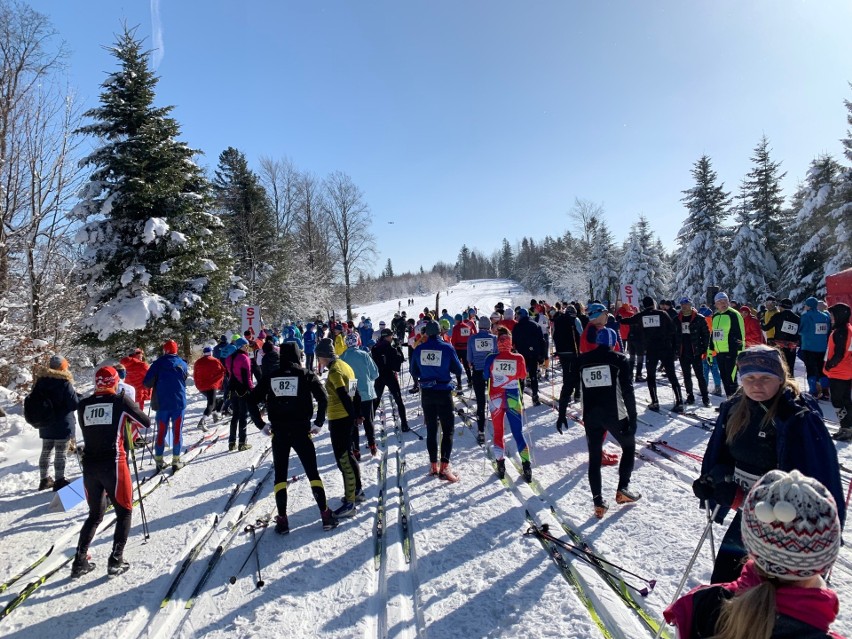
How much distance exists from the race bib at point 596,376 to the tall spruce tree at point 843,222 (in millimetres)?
21541

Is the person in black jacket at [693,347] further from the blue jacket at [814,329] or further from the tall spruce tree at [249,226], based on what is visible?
the tall spruce tree at [249,226]

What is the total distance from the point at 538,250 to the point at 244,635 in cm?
11500

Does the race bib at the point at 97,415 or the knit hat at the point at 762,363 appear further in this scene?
the race bib at the point at 97,415

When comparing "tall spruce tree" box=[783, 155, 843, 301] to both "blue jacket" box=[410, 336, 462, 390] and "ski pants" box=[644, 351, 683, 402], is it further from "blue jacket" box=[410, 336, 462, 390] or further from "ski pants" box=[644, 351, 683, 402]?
"blue jacket" box=[410, 336, 462, 390]

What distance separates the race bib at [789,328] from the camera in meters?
9.12

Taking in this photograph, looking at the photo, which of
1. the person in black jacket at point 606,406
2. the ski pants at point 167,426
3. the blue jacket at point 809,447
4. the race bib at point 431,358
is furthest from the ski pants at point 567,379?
the ski pants at point 167,426

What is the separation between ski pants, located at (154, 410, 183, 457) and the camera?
7.63 meters

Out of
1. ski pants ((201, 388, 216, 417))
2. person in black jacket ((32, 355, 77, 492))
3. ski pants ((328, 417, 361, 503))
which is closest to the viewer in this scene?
ski pants ((328, 417, 361, 503))

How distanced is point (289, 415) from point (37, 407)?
12.9 feet

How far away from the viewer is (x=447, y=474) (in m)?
6.55

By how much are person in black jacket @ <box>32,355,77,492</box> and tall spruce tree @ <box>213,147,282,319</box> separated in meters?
21.5

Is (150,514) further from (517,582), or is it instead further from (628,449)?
(628,449)

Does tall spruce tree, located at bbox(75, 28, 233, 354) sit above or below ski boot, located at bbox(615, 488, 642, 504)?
above

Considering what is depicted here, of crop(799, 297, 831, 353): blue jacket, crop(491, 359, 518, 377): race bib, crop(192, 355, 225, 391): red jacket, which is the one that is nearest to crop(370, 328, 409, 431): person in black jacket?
crop(491, 359, 518, 377): race bib
